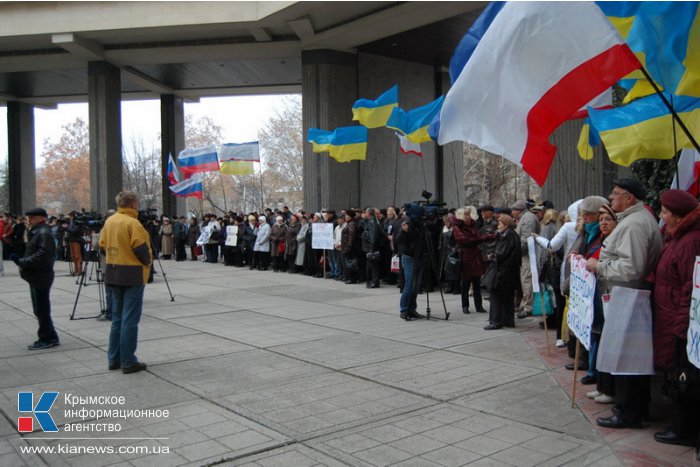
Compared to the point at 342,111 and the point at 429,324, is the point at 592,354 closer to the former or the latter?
the point at 429,324

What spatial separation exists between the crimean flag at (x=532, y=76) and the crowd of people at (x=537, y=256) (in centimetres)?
88

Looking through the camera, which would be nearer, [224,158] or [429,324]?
[429,324]

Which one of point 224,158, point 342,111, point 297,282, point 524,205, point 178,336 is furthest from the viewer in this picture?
point 342,111

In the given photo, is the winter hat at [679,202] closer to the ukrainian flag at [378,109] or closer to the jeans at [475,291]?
the jeans at [475,291]

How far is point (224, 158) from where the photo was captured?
2353cm

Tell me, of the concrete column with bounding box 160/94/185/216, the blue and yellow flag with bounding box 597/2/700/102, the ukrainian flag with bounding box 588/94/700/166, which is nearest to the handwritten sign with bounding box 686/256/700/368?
the blue and yellow flag with bounding box 597/2/700/102

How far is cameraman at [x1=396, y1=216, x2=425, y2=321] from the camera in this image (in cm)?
1057

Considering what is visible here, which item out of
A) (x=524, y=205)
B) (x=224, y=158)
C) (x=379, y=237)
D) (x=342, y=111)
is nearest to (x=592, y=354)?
(x=524, y=205)

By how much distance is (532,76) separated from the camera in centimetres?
556

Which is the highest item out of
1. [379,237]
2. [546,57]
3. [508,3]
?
[508,3]

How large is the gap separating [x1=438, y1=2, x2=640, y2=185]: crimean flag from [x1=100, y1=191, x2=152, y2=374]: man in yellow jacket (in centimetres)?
380

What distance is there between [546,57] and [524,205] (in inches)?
227

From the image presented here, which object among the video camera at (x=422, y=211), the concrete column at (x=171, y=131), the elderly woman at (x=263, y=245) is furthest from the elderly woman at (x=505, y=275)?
the concrete column at (x=171, y=131)
